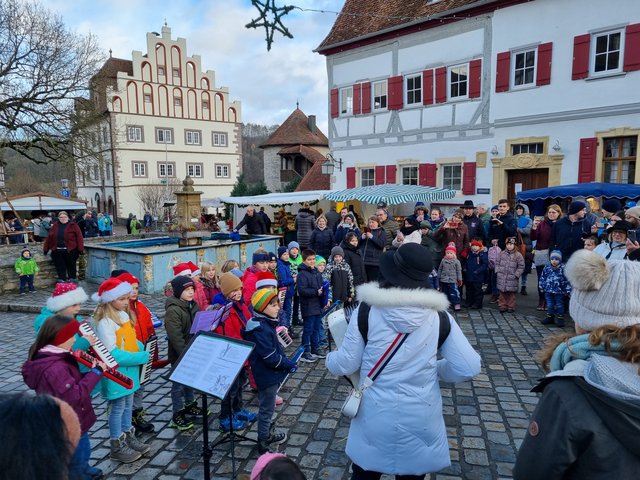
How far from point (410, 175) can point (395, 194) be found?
14.6 feet

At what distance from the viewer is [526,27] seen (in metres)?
14.6

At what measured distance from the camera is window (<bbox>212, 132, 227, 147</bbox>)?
45688 millimetres

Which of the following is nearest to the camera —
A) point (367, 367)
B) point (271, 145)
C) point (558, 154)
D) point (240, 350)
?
point (367, 367)

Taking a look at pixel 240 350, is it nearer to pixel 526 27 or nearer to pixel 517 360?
pixel 517 360

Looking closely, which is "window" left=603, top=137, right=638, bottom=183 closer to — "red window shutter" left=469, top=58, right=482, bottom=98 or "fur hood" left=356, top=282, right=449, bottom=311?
"red window shutter" left=469, top=58, right=482, bottom=98

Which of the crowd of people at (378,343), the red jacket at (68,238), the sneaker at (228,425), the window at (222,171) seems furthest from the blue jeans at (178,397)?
the window at (222,171)

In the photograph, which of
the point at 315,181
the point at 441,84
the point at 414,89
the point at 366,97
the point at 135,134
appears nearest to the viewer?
the point at 441,84

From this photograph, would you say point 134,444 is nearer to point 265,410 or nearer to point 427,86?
point 265,410

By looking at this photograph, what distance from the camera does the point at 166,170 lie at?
4244 centimetres

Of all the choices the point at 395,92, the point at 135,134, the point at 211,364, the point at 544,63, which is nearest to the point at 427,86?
the point at 395,92

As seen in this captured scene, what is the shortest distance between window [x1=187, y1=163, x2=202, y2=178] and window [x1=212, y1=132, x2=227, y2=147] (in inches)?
110

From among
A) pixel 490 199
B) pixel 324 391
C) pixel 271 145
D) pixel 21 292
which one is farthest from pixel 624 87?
pixel 271 145

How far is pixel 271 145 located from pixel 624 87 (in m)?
31.9

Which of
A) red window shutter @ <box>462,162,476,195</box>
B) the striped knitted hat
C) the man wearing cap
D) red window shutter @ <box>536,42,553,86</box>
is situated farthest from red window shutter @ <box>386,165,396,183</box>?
the striped knitted hat
